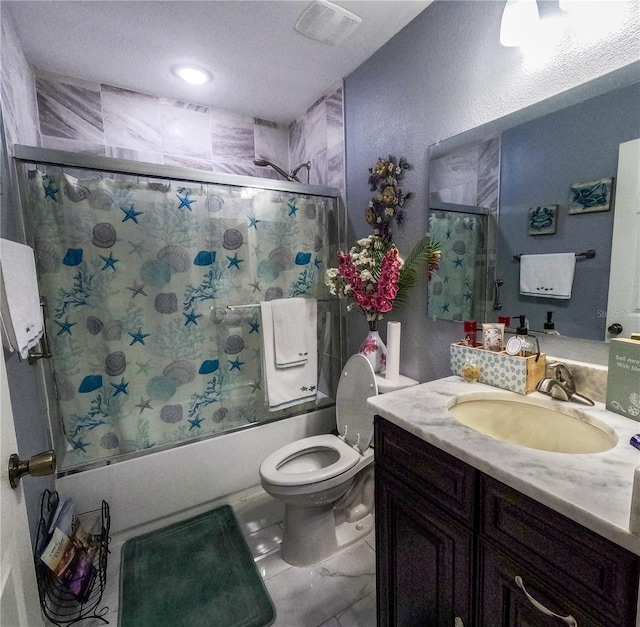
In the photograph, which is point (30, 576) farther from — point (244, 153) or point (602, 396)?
point (244, 153)

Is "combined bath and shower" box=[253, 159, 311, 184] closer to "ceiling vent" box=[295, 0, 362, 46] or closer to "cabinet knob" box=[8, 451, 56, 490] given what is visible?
"ceiling vent" box=[295, 0, 362, 46]

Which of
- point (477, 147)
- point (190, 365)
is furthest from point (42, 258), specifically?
point (477, 147)

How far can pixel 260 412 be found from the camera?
2.06 metres

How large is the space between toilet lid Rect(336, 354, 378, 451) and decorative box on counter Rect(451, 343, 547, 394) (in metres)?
0.49

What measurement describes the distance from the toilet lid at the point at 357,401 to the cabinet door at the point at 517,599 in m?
0.84

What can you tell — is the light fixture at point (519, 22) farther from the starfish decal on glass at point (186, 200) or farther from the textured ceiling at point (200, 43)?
the starfish decal on glass at point (186, 200)

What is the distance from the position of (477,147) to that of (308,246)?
3.57 ft

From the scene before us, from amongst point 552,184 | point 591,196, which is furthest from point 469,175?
point 591,196

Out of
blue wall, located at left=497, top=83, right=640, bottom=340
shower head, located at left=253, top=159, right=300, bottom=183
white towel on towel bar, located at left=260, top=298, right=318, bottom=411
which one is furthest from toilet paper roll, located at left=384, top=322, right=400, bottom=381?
shower head, located at left=253, top=159, right=300, bottom=183

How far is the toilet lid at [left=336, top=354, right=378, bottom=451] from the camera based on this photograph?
5.24 ft

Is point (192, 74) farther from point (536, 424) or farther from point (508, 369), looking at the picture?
point (536, 424)

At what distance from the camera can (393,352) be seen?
161cm

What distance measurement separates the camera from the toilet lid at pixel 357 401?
1597mm

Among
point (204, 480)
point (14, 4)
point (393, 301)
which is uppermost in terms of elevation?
point (14, 4)
